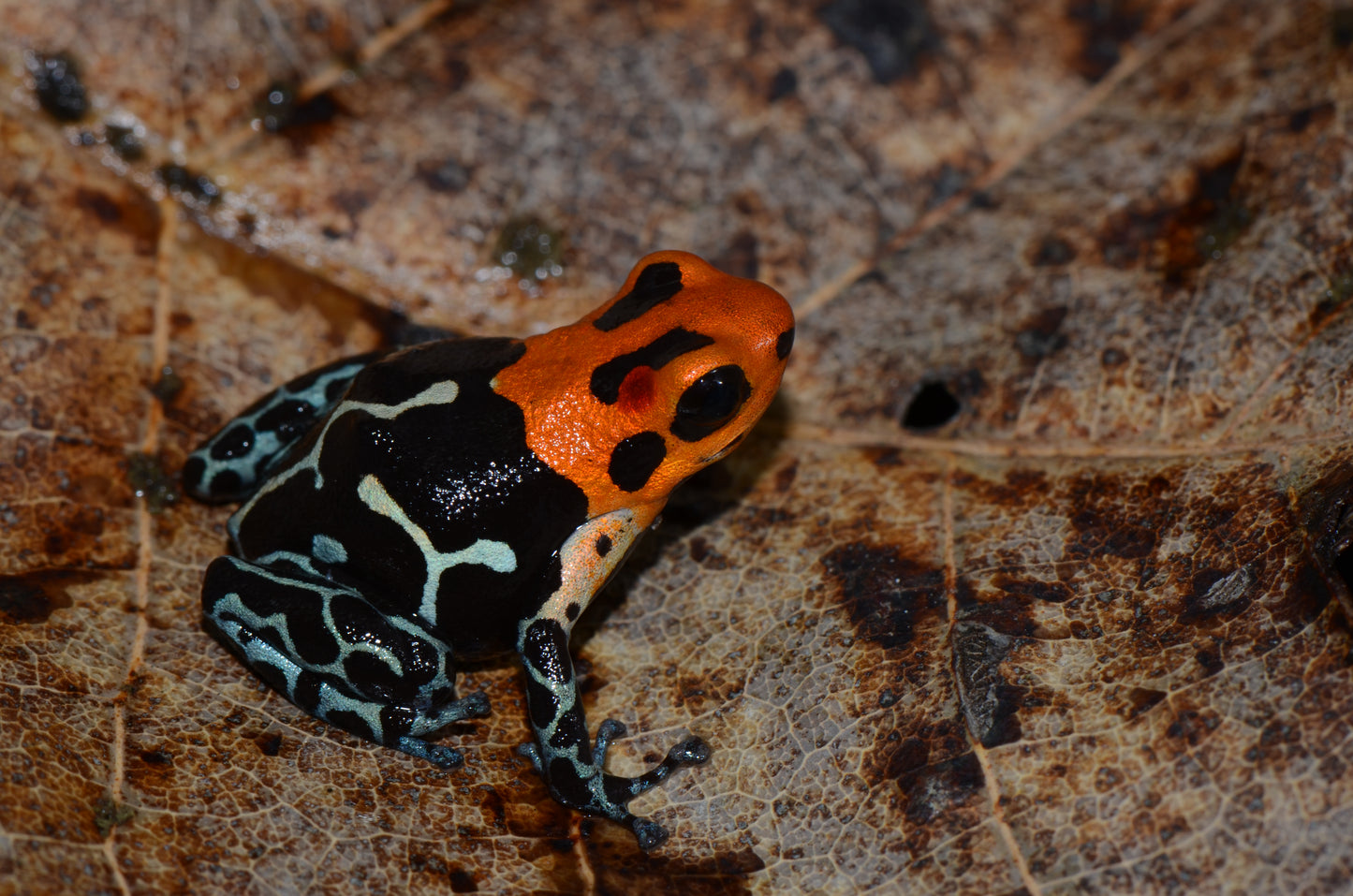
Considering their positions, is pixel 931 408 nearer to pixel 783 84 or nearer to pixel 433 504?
pixel 783 84

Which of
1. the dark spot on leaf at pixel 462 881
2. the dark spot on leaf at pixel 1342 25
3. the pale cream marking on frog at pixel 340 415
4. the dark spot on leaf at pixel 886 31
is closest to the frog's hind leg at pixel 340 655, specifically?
the pale cream marking on frog at pixel 340 415

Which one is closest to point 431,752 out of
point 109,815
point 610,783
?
point 610,783

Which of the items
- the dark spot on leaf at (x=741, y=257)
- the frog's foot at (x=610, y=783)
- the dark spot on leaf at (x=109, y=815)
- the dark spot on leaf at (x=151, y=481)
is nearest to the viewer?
the dark spot on leaf at (x=109, y=815)

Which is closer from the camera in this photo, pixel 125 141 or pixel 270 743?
pixel 270 743

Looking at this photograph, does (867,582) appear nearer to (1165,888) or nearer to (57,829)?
(1165,888)

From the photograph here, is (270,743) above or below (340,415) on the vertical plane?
below

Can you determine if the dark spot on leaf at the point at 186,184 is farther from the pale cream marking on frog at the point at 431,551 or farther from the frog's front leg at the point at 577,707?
the frog's front leg at the point at 577,707

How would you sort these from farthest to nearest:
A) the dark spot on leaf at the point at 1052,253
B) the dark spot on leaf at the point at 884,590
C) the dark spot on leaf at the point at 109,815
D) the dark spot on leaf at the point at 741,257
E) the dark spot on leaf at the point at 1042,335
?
the dark spot on leaf at the point at 741,257 → the dark spot on leaf at the point at 1052,253 → the dark spot on leaf at the point at 1042,335 → the dark spot on leaf at the point at 884,590 → the dark spot on leaf at the point at 109,815

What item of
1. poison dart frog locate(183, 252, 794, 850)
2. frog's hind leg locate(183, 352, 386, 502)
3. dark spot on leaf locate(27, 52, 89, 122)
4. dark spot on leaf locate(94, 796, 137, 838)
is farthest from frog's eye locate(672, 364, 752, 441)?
dark spot on leaf locate(27, 52, 89, 122)
